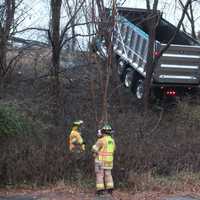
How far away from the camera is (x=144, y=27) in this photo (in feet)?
74.9

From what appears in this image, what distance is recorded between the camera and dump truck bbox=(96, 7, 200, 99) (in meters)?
21.3

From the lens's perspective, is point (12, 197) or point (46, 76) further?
point (46, 76)

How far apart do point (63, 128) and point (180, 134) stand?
3438 mm

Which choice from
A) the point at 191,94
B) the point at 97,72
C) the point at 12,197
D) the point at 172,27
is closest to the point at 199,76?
the point at 191,94

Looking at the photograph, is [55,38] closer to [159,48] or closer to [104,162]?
[159,48]

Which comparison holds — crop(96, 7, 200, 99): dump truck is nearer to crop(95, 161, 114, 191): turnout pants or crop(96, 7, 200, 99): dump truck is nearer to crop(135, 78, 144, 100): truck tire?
crop(135, 78, 144, 100): truck tire

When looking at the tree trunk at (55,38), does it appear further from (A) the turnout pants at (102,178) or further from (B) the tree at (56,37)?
(A) the turnout pants at (102,178)

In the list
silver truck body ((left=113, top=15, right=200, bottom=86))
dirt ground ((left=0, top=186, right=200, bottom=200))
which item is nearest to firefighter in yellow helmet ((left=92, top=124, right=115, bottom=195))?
dirt ground ((left=0, top=186, right=200, bottom=200))

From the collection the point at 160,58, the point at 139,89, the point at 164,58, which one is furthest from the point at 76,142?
the point at 139,89

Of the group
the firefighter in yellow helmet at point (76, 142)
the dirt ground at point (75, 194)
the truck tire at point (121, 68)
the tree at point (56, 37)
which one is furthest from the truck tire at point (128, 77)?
the dirt ground at point (75, 194)

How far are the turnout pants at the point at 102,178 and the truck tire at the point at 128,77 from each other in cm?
1155

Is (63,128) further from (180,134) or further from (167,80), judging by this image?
(167,80)

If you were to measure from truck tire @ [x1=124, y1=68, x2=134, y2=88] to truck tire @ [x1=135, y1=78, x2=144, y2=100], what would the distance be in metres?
0.32

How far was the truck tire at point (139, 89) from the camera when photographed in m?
21.6
